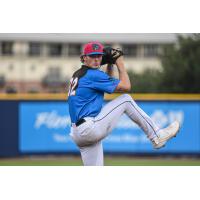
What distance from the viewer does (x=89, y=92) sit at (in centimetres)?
561

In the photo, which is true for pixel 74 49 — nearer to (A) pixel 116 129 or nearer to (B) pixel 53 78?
(B) pixel 53 78

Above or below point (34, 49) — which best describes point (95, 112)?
below

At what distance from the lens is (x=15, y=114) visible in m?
12.9

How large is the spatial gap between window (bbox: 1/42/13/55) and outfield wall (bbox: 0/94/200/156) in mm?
1252

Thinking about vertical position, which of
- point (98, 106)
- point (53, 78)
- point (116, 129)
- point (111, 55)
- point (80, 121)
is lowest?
point (116, 129)

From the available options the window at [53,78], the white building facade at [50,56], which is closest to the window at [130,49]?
Answer: the white building facade at [50,56]

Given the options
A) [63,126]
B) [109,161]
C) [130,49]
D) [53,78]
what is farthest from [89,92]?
[130,49]

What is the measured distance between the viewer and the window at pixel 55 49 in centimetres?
1412

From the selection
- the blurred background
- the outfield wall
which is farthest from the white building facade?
the outfield wall

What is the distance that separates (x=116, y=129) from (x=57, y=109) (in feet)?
4.51

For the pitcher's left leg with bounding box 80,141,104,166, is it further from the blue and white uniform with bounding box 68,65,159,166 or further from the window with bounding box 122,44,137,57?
the window with bounding box 122,44,137,57

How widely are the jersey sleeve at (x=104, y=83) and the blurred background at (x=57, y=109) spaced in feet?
20.8

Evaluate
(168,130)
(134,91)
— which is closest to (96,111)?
(168,130)

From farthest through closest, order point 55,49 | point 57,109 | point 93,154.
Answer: point 55,49
point 57,109
point 93,154
